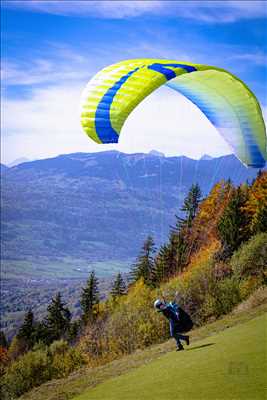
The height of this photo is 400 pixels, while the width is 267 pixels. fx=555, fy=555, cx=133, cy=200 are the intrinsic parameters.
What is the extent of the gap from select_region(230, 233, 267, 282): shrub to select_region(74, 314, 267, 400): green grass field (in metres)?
16.8

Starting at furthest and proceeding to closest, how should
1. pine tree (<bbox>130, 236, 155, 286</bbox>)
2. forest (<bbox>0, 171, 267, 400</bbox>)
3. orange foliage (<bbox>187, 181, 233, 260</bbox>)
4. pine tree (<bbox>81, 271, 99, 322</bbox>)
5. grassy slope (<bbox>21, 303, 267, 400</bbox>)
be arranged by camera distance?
pine tree (<bbox>81, 271, 99, 322</bbox>) → pine tree (<bbox>130, 236, 155, 286</bbox>) → orange foliage (<bbox>187, 181, 233, 260</bbox>) → forest (<bbox>0, 171, 267, 400</bbox>) → grassy slope (<bbox>21, 303, 267, 400</bbox>)

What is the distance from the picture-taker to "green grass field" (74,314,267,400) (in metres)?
10.1

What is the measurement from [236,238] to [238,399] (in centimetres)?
3258

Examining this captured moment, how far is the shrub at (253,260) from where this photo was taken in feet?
103

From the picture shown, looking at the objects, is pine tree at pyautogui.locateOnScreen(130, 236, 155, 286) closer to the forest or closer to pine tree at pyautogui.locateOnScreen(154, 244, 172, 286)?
the forest

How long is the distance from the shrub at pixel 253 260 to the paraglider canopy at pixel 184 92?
15.8 metres

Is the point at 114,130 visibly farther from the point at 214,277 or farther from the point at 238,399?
the point at 214,277

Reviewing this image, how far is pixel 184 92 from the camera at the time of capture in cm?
1706

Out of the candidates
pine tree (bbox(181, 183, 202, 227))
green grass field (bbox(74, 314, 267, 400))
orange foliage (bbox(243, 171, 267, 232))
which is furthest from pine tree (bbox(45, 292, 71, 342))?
green grass field (bbox(74, 314, 267, 400))

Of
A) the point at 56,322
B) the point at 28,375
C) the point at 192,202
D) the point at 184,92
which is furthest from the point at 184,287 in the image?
the point at 56,322

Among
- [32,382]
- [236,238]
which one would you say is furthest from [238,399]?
[32,382]

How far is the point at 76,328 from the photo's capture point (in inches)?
2667

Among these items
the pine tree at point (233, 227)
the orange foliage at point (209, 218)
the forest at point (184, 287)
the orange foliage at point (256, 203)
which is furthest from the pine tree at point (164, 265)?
the orange foliage at point (256, 203)

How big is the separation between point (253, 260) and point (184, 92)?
706 inches
